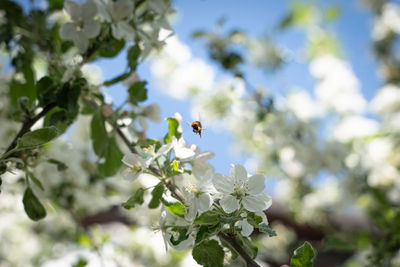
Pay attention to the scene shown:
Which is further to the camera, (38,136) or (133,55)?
(133,55)

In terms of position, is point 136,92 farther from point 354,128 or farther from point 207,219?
point 354,128

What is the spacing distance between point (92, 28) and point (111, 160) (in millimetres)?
255

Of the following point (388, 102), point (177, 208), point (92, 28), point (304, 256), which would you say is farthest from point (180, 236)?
point (388, 102)

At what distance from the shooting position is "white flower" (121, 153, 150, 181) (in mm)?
484

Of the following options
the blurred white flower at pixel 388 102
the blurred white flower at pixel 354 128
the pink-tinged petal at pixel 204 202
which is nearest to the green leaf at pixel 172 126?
the pink-tinged petal at pixel 204 202

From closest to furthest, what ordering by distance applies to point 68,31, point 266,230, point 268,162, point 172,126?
point 266,230 < point 172,126 < point 68,31 < point 268,162

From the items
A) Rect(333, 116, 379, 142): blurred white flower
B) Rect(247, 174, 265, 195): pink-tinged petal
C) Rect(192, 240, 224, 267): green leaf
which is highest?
Rect(333, 116, 379, 142): blurred white flower

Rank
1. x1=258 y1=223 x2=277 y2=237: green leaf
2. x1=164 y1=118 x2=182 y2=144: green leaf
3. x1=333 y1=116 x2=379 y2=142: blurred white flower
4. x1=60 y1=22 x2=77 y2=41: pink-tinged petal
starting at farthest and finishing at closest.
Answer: x1=333 y1=116 x2=379 y2=142: blurred white flower, x1=60 y1=22 x2=77 y2=41: pink-tinged petal, x1=164 y1=118 x2=182 y2=144: green leaf, x1=258 y1=223 x2=277 y2=237: green leaf

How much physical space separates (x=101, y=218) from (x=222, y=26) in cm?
157

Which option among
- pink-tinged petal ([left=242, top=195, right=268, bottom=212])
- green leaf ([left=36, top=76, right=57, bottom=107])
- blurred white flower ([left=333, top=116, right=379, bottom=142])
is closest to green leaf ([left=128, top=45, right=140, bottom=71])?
green leaf ([left=36, top=76, right=57, bottom=107])

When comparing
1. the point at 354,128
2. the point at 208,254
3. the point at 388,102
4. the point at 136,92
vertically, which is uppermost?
the point at 388,102

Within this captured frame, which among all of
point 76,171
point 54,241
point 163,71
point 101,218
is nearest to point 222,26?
point 163,71

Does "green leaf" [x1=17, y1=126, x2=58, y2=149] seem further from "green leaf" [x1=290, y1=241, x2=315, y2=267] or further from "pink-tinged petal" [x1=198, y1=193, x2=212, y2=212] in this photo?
"green leaf" [x1=290, y1=241, x2=315, y2=267]

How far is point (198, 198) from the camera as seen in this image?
45cm
